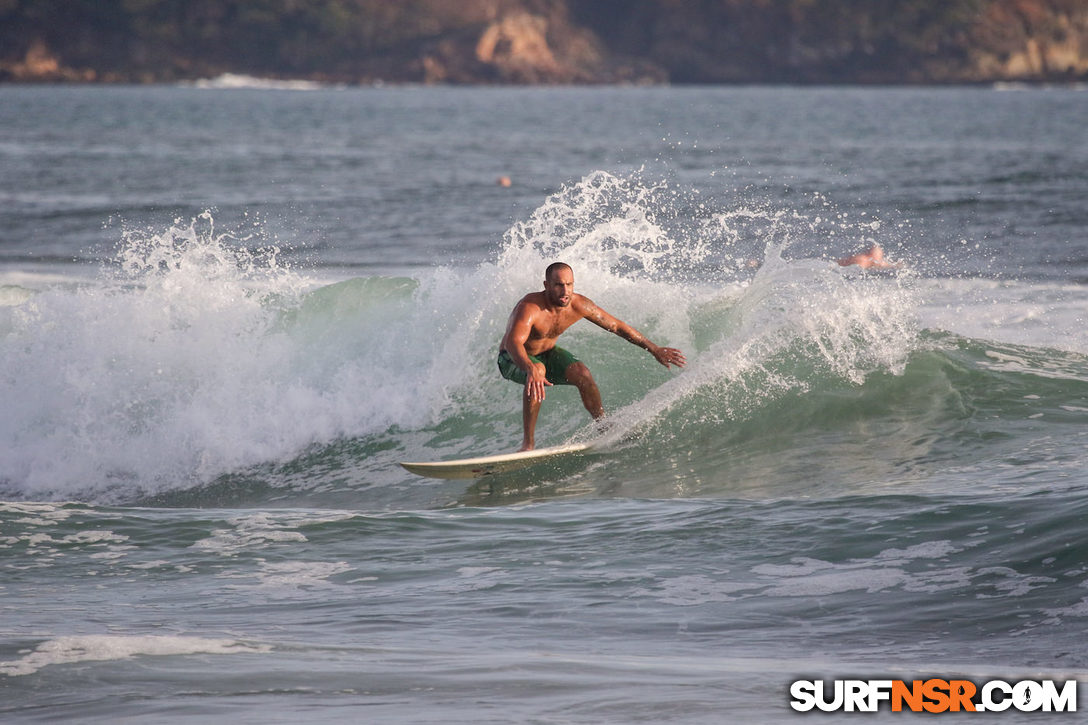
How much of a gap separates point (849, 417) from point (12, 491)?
6367 millimetres

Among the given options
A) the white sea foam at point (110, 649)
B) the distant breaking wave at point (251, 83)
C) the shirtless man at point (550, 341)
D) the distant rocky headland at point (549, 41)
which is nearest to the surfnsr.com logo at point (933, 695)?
the white sea foam at point (110, 649)

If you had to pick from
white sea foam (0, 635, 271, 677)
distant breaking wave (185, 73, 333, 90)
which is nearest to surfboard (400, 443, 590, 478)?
white sea foam (0, 635, 271, 677)

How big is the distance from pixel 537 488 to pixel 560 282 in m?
1.36

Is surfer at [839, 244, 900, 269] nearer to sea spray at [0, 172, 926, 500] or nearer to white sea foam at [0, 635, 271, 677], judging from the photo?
sea spray at [0, 172, 926, 500]

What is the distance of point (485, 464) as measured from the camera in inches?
360

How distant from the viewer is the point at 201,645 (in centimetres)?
583

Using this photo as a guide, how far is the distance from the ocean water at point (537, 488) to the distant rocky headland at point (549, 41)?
144 metres

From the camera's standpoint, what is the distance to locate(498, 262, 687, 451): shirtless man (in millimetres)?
8922

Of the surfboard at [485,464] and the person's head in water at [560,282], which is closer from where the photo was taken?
the person's head in water at [560,282]

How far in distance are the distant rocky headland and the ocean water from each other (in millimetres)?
143791

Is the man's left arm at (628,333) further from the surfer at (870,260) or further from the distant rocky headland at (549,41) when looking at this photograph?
the distant rocky headland at (549,41)

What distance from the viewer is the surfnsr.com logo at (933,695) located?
198 inches

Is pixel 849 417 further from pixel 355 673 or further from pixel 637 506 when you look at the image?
pixel 355 673

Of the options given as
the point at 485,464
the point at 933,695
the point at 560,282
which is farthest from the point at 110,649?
the point at 560,282
